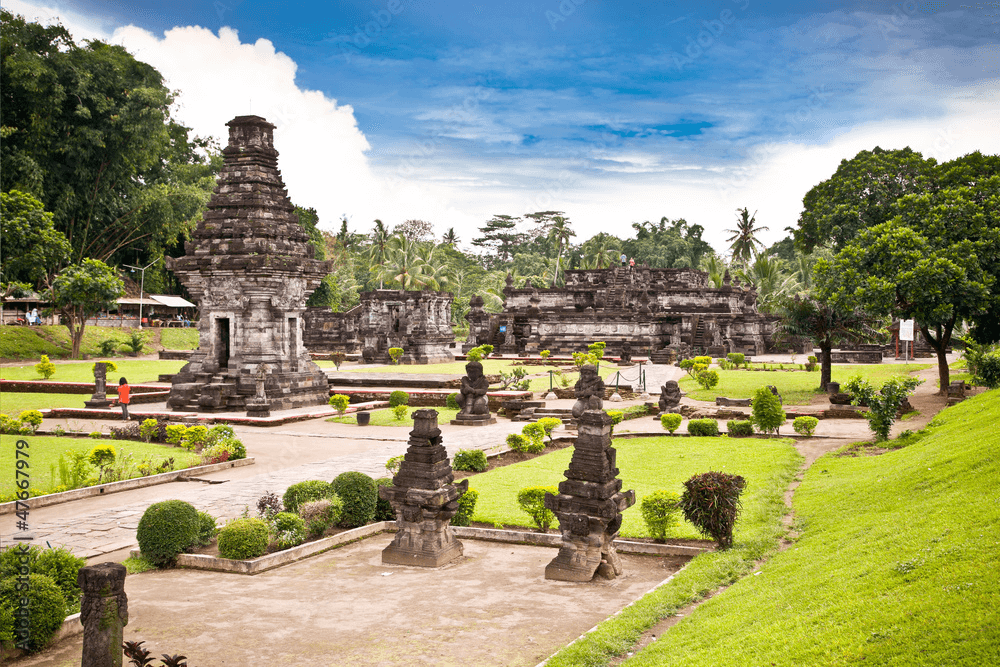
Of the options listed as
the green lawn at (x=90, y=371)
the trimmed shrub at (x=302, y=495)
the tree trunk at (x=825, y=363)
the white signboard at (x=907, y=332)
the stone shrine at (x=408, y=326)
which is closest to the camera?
the trimmed shrub at (x=302, y=495)

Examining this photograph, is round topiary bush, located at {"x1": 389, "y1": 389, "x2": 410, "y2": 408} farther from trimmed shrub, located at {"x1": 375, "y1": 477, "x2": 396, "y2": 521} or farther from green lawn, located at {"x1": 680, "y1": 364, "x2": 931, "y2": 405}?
trimmed shrub, located at {"x1": 375, "y1": 477, "x2": 396, "y2": 521}

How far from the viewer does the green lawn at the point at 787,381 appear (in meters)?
26.6

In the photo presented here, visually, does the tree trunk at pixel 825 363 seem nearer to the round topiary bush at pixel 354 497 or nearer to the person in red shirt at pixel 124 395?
the round topiary bush at pixel 354 497

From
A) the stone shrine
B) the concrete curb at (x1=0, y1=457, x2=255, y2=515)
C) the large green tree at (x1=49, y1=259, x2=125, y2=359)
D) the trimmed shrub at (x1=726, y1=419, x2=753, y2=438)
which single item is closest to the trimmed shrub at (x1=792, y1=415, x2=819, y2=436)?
the trimmed shrub at (x1=726, y1=419, x2=753, y2=438)

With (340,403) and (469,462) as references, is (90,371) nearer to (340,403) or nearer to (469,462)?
(340,403)

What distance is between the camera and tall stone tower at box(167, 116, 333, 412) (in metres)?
23.5

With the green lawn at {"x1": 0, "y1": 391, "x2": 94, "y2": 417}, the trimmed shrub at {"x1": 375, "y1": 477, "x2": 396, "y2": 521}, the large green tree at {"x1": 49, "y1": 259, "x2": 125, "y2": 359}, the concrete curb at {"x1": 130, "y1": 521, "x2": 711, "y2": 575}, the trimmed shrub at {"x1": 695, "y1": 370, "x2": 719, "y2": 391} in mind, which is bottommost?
the concrete curb at {"x1": 130, "y1": 521, "x2": 711, "y2": 575}

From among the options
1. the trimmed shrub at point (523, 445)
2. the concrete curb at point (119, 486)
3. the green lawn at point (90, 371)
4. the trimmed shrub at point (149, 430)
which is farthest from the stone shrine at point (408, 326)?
the concrete curb at point (119, 486)

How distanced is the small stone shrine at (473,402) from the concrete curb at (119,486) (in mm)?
6964

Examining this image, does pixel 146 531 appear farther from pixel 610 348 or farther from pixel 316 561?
pixel 610 348

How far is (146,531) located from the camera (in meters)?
9.23

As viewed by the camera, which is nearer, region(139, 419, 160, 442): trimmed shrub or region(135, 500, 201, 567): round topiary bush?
region(135, 500, 201, 567): round topiary bush

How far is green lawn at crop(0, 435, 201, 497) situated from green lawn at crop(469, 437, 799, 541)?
6311 mm

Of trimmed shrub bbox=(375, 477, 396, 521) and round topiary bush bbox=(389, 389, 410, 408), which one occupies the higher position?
round topiary bush bbox=(389, 389, 410, 408)
